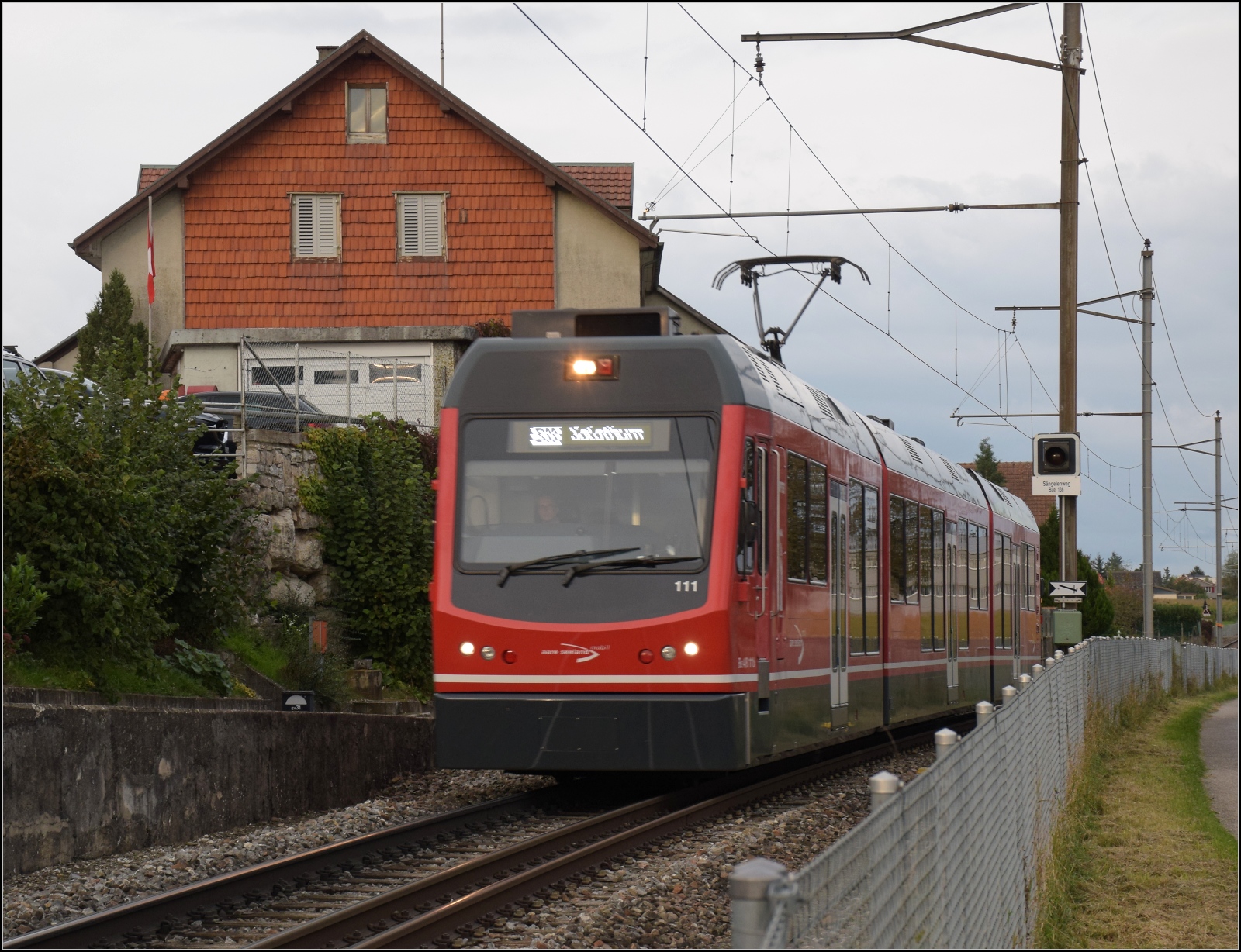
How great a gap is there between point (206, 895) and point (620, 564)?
13.0ft

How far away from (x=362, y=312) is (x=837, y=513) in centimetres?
2354

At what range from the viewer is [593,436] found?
1143 centimetres

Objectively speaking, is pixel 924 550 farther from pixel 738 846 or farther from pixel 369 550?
pixel 738 846

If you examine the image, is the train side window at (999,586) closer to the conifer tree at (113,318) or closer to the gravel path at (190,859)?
the gravel path at (190,859)

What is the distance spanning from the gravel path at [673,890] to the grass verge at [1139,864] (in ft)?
5.15

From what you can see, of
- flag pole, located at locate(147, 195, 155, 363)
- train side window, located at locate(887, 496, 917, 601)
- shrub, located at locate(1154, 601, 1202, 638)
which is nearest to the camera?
train side window, located at locate(887, 496, 917, 601)

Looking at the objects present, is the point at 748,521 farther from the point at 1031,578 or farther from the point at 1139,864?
the point at 1031,578

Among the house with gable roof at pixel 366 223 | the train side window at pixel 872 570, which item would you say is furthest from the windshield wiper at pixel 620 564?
the house with gable roof at pixel 366 223

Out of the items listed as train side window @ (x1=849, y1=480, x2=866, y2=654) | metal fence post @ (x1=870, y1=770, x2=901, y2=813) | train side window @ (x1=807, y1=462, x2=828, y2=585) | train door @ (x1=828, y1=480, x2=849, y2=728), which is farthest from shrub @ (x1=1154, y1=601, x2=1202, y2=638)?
metal fence post @ (x1=870, y1=770, x2=901, y2=813)

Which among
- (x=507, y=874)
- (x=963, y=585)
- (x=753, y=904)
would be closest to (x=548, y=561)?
(x=507, y=874)

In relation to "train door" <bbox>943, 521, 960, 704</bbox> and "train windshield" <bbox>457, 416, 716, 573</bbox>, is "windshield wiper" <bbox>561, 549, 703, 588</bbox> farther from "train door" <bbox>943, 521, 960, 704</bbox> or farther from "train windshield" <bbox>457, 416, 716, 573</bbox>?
"train door" <bbox>943, 521, 960, 704</bbox>

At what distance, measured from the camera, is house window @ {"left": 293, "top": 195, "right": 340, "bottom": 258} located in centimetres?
3647

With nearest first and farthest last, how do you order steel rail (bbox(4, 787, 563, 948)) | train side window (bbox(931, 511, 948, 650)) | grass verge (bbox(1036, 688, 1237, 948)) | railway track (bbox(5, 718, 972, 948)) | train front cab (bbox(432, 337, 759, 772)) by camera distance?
steel rail (bbox(4, 787, 563, 948)) → railway track (bbox(5, 718, 972, 948)) → grass verge (bbox(1036, 688, 1237, 948)) → train front cab (bbox(432, 337, 759, 772)) → train side window (bbox(931, 511, 948, 650))

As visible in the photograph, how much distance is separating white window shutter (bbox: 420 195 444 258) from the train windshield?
25.6 meters
